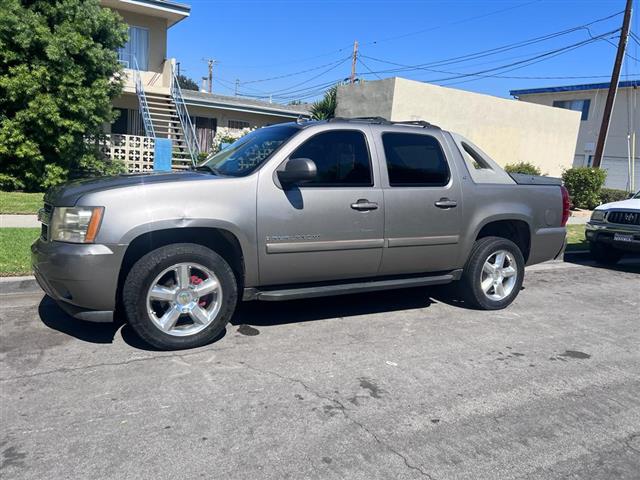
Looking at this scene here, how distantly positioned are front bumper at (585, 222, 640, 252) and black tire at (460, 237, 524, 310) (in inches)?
158

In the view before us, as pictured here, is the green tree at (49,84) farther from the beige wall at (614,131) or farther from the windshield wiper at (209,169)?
the beige wall at (614,131)

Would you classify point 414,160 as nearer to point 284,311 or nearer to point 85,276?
point 284,311

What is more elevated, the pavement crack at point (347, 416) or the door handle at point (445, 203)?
the door handle at point (445, 203)

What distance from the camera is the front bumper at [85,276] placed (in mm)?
4039

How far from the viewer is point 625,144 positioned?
3422 cm

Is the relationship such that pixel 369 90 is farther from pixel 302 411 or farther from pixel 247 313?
pixel 302 411

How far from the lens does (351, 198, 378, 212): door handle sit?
197 inches

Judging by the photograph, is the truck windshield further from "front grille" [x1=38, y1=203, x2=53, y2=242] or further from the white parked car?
the white parked car

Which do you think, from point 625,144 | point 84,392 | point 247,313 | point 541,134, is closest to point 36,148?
point 247,313


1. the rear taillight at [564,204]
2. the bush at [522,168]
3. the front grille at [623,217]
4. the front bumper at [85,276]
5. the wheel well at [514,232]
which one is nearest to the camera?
the front bumper at [85,276]

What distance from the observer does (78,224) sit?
410 centimetres

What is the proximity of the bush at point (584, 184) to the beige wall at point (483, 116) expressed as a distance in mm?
2387

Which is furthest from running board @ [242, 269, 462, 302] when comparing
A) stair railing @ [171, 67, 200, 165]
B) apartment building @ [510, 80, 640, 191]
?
apartment building @ [510, 80, 640, 191]

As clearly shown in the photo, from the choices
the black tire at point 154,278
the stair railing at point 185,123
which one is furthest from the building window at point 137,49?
the black tire at point 154,278
